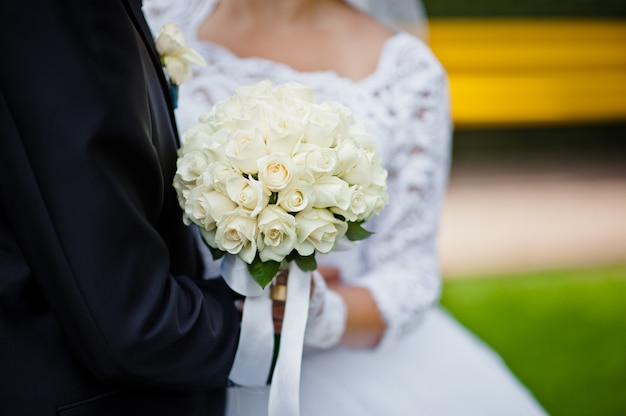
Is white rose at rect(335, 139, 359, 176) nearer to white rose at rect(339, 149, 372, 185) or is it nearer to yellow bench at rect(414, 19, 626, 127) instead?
white rose at rect(339, 149, 372, 185)

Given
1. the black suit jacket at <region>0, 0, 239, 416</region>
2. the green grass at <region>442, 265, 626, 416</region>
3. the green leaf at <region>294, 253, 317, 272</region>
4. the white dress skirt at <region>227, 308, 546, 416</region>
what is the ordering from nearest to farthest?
the black suit jacket at <region>0, 0, 239, 416</region> → the green leaf at <region>294, 253, 317, 272</region> → the white dress skirt at <region>227, 308, 546, 416</region> → the green grass at <region>442, 265, 626, 416</region>

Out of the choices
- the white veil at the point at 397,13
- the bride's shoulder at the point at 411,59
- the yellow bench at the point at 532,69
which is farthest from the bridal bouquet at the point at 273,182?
the yellow bench at the point at 532,69

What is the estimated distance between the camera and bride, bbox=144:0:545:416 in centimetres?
154

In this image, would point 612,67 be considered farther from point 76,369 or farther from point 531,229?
point 76,369

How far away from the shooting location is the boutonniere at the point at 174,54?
1.17m

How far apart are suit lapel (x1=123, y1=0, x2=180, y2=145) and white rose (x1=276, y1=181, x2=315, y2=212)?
301 mm

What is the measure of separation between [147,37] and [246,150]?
0.80 feet

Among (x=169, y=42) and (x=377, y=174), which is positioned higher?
(x=169, y=42)

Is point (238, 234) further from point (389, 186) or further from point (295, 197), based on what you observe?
point (389, 186)

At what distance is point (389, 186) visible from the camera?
1.66 meters

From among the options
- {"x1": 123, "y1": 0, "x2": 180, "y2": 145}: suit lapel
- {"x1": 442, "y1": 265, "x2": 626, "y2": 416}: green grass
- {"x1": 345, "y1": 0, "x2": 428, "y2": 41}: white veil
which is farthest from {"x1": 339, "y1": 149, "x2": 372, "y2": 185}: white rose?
{"x1": 442, "y1": 265, "x2": 626, "y2": 416}: green grass

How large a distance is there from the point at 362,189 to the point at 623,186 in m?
5.53

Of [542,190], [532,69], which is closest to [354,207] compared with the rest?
[542,190]

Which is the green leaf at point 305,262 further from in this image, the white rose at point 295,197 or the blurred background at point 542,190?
the blurred background at point 542,190
